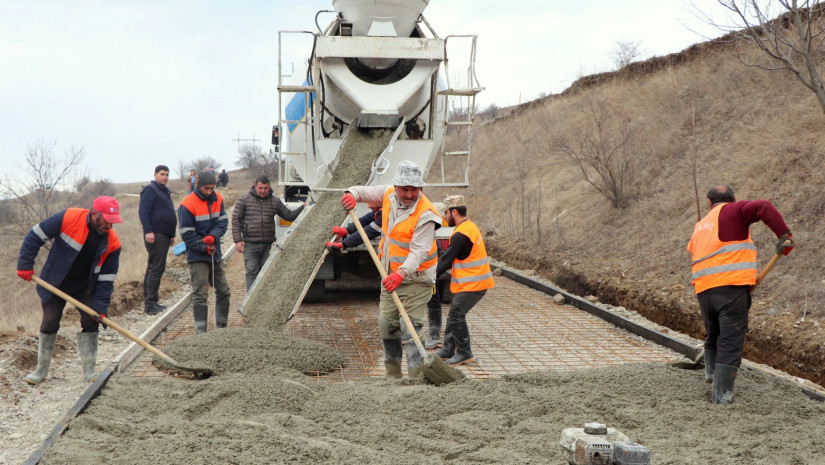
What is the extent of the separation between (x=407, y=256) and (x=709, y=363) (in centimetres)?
228

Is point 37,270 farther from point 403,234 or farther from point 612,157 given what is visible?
point 403,234

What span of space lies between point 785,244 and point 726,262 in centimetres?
37

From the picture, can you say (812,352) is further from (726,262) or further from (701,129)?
(701,129)

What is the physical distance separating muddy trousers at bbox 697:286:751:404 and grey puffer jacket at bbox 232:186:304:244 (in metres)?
4.45

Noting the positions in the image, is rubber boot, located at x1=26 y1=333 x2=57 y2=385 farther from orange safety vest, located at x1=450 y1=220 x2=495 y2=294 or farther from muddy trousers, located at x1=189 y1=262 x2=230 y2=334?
orange safety vest, located at x1=450 y1=220 x2=495 y2=294

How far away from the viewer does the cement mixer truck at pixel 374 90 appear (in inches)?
294

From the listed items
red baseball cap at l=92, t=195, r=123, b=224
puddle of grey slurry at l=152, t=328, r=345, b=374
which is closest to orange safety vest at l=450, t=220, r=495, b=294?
puddle of grey slurry at l=152, t=328, r=345, b=374

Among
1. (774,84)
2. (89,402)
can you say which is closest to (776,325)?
(89,402)

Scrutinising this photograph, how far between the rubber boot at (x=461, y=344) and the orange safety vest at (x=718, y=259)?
76.0 inches

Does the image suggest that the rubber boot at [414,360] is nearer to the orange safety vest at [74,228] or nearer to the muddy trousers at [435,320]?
the muddy trousers at [435,320]

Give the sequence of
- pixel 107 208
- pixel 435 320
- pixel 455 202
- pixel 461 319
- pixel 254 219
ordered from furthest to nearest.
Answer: pixel 254 219 → pixel 435 320 → pixel 455 202 → pixel 461 319 → pixel 107 208

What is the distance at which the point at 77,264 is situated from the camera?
16.8 feet

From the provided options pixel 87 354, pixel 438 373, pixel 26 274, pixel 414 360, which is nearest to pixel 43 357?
pixel 87 354

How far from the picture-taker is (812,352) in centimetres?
580
